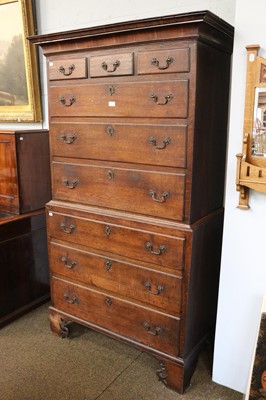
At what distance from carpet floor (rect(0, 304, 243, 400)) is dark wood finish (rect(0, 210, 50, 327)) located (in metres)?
0.19

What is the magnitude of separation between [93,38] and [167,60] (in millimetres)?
440

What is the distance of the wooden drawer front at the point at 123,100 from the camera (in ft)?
5.64

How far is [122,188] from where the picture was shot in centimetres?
197

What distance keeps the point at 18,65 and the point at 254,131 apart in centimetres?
217

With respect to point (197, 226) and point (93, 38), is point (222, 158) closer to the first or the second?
point (197, 226)

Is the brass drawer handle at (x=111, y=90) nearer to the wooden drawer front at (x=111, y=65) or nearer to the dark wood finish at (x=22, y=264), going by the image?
the wooden drawer front at (x=111, y=65)

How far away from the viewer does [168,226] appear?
73.0 inches

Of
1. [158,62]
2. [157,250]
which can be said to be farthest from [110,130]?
[157,250]

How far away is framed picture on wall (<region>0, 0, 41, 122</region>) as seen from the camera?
2861 millimetres

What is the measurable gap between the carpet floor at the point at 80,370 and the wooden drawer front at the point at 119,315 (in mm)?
244

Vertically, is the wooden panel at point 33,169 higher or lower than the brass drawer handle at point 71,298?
higher

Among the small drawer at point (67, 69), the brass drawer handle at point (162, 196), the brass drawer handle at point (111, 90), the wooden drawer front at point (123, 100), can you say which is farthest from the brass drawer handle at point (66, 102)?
the brass drawer handle at point (162, 196)

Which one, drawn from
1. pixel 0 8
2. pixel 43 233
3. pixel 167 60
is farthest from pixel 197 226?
pixel 0 8

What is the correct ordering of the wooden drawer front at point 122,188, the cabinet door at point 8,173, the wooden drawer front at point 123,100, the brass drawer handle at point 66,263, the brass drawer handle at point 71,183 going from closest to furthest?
the wooden drawer front at point 123,100 → the wooden drawer front at point 122,188 → the brass drawer handle at point 71,183 → the brass drawer handle at point 66,263 → the cabinet door at point 8,173
